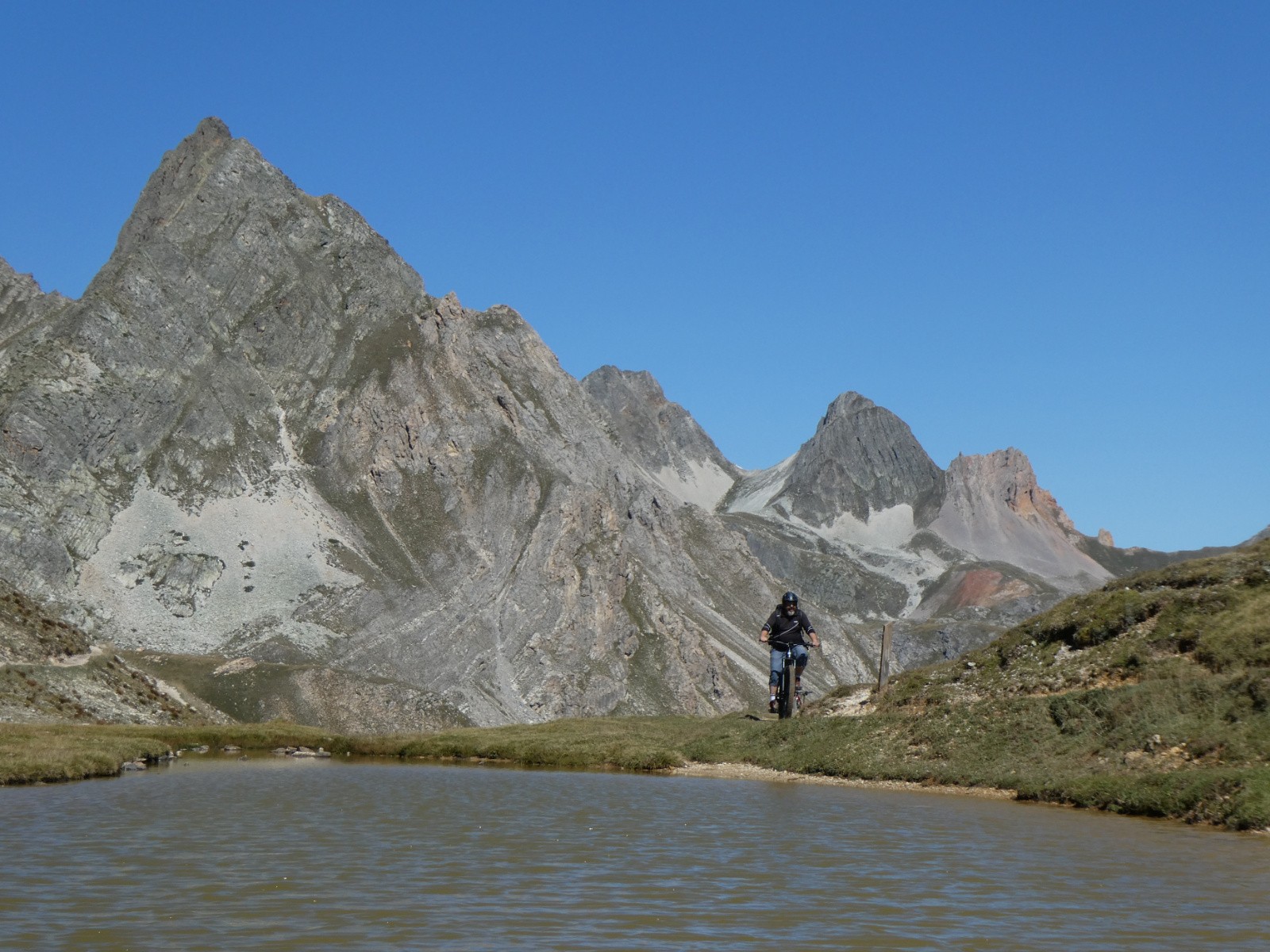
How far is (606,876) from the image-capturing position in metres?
17.0

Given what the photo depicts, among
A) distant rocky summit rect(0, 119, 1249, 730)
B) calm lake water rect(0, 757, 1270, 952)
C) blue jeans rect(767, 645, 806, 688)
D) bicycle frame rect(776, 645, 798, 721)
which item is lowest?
calm lake water rect(0, 757, 1270, 952)

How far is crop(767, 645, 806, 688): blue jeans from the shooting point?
40938 mm

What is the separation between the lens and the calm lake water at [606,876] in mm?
13164

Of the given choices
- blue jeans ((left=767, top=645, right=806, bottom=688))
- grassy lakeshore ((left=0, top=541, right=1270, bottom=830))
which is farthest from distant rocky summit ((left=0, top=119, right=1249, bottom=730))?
blue jeans ((left=767, top=645, right=806, bottom=688))

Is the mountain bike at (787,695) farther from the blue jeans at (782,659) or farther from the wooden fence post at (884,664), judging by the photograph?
the wooden fence post at (884,664)

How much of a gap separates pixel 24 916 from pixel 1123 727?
88.1 ft

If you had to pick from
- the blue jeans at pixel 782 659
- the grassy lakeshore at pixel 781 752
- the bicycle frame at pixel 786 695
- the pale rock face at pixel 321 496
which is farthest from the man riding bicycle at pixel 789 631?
the pale rock face at pixel 321 496

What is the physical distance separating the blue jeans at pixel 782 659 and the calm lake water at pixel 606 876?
479 inches

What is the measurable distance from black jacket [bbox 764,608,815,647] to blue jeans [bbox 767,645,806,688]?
0.24m

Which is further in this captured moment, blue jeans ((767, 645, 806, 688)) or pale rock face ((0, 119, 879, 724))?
pale rock face ((0, 119, 879, 724))

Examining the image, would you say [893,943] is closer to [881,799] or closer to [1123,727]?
[881,799]

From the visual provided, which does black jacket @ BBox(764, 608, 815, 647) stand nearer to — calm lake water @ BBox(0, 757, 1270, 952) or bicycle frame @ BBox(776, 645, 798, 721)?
bicycle frame @ BBox(776, 645, 798, 721)

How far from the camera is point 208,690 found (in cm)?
11131

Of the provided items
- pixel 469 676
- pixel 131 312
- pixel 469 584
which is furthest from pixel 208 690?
pixel 131 312
